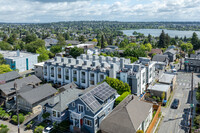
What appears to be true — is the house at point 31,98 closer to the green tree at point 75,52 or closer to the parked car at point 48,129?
the parked car at point 48,129

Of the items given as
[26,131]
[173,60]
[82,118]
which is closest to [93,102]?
[82,118]

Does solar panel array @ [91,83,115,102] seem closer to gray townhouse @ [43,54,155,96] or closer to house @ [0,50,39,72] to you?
gray townhouse @ [43,54,155,96]

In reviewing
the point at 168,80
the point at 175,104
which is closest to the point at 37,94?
the point at 175,104

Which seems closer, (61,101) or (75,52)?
(61,101)

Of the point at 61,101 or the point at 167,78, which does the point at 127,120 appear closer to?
the point at 61,101

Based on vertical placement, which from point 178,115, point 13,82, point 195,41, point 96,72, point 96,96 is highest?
point 195,41

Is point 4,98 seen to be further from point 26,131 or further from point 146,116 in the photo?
point 146,116

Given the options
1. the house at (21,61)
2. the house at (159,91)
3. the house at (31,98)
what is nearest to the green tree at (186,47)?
the house at (159,91)

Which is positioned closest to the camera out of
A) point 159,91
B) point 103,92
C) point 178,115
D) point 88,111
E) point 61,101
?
point 88,111
